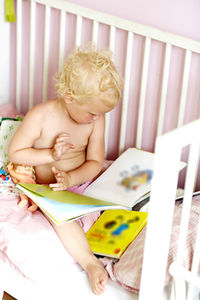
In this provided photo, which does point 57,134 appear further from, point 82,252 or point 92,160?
point 82,252

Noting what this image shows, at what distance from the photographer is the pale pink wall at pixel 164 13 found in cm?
142

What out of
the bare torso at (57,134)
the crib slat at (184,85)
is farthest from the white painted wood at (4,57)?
the crib slat at (184,85)

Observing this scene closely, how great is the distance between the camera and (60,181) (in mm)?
Answer: 1346

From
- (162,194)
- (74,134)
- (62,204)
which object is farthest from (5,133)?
(162,194)

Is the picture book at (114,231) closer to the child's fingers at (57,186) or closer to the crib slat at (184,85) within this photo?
the child's fingers at (57,186)

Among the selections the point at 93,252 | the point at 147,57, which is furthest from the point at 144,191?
the point at 147,57

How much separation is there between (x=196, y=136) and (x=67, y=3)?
92 cm

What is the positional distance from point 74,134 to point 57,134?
5 cm

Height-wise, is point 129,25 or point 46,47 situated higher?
point 129,25

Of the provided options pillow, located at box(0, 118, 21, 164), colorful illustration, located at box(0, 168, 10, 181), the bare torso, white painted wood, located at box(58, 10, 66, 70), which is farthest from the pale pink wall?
colorful illustration, located at box(0, 168, 10, 181)

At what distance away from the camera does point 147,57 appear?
1.52 meters

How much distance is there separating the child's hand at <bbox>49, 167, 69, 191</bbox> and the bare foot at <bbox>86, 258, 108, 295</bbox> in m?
0.22

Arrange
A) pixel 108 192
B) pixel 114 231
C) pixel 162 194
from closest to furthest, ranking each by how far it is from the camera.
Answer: pixel 162 194 → pixel 114 231 → pixel 108 192

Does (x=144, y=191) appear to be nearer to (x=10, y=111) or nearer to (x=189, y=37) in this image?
(x=189, y=37)
